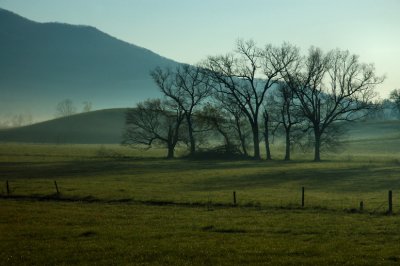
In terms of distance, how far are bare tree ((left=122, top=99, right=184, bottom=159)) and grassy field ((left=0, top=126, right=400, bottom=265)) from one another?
44288 mm

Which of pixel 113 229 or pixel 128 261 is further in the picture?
pixel 113 229

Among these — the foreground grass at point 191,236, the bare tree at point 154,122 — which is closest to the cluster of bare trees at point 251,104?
the bare tree at point 154,122

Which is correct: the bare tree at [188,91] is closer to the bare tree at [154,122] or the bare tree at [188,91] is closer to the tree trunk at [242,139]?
the bare tree at [154,122]

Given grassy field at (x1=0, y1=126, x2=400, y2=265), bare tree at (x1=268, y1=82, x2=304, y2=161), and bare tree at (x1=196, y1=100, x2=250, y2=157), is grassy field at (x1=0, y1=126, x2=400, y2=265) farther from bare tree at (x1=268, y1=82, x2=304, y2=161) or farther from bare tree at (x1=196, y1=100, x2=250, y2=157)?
bare tree at (x1=196, y1=100, x2=250, y2=157)

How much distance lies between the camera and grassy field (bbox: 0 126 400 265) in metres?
16.7

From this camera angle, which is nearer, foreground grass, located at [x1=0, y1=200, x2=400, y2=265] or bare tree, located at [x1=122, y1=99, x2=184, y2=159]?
foreground grass, located at [x1=0, y1=200, x2=400, y2=265]

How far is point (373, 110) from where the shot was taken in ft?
252

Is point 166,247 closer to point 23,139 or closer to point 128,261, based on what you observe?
point 128,261

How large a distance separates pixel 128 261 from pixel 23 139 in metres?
178

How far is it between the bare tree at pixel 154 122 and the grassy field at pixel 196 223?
145 feet

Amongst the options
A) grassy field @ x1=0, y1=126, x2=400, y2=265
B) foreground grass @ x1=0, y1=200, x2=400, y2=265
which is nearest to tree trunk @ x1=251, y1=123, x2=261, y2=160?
grassy field @ x1=0, y1=126, x2=400, y2=265

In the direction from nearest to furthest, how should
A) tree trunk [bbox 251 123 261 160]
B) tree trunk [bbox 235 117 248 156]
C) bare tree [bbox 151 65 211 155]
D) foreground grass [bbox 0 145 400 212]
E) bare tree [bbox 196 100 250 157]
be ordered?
foreground grass [bbox 0 145 400 212], tree trunk [bbox 251 123 261 160], tree trunk [bbox 235 117 248 156], bare tree [bbox 196 100 250 157], bare tree [bbox 151 65 211 155]

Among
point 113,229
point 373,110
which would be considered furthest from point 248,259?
point 373,110

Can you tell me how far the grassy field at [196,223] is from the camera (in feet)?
54.8
